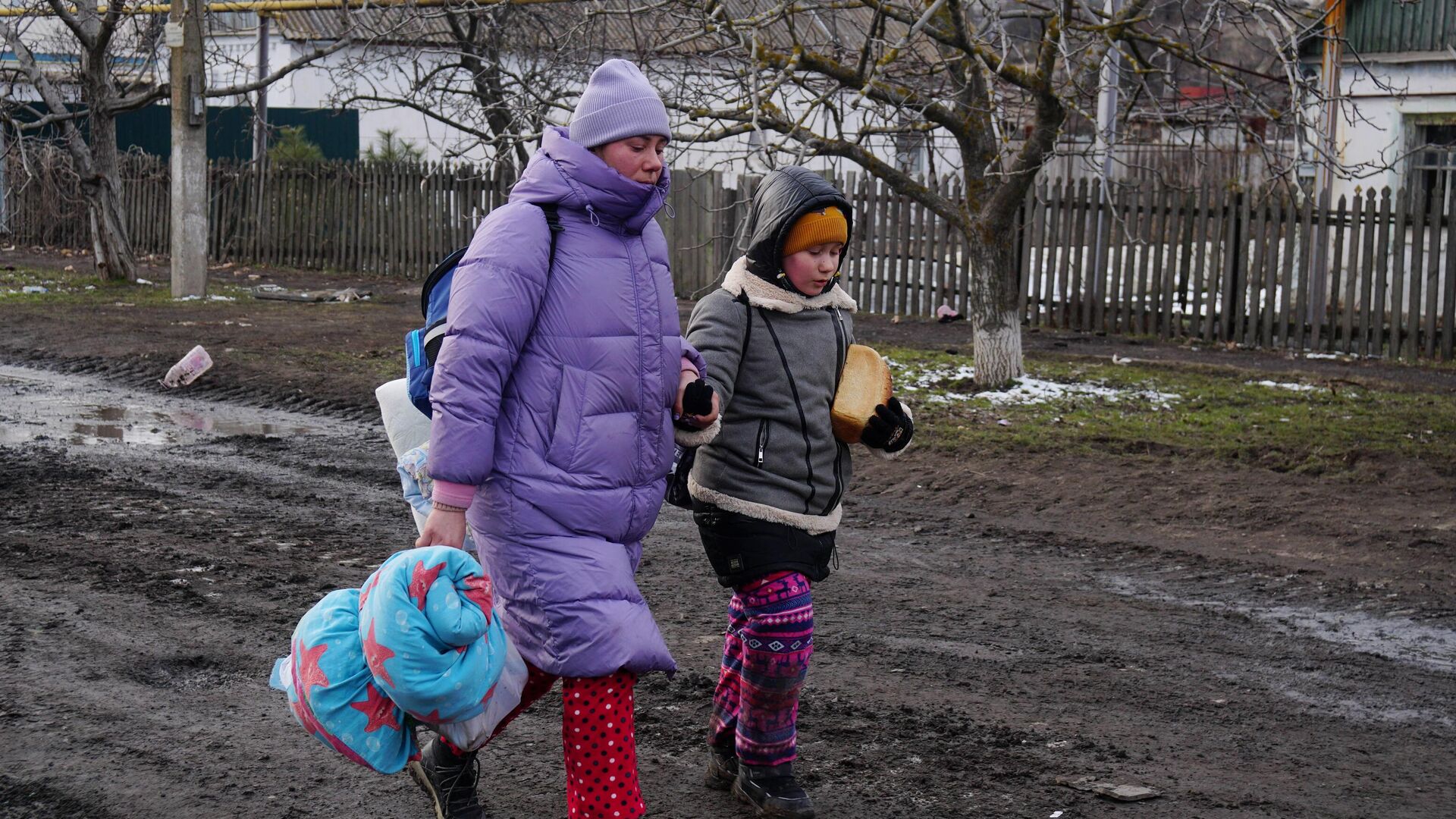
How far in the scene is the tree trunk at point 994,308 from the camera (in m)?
10.2

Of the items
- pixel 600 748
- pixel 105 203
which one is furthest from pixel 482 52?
pixel 600 748

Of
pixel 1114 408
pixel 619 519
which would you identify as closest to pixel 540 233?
pixel 619 519

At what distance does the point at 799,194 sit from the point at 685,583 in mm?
2503

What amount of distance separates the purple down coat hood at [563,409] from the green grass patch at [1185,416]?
532cm

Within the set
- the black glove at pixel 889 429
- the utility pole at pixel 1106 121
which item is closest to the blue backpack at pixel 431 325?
the black glove at pixel 889 429

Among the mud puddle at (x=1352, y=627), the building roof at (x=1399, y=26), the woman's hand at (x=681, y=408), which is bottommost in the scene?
the mud puddle at (x=1352, y=627)

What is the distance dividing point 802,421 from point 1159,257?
1158cm

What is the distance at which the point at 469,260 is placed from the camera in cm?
311

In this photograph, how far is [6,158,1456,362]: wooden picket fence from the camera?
13031 mm

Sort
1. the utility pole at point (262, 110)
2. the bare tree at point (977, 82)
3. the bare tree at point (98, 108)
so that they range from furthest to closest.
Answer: the utility pole at point (262, 110) → the bare tree at point (98, 108) → the bare tree at point (977, 82)

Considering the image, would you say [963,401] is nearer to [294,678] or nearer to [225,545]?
[225,545]

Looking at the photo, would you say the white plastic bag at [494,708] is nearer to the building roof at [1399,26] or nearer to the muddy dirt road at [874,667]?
the muddy dirt road at [874,667]

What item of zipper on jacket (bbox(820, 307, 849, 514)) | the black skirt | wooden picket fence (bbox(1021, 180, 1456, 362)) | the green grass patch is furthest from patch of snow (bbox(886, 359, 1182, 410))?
the black skirt

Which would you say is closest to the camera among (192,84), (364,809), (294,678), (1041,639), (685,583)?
(294,678)
